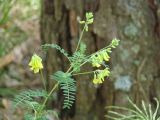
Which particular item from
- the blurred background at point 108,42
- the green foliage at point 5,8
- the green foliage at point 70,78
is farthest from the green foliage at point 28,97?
the green foliage at point 5,8

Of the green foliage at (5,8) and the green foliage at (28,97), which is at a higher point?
the green foliage at (5,8)

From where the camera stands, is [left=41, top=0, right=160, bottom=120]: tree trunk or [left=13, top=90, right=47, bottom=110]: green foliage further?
[left=41, top=0, right=160, bottom=120]: tree trunk

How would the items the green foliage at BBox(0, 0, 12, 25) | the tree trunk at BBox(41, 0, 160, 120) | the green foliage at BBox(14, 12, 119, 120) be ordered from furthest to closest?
the green foliage at BBox(0, 0, 12, 25), the tree trunk at BBox(41, 0, 160, 120), the green foliage at BBox(14, 12, 119, 120)

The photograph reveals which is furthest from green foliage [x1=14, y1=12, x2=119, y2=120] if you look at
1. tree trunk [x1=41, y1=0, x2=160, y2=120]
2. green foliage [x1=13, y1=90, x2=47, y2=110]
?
tree trunk [x1=41, y1=0, x2=160, y2=120]

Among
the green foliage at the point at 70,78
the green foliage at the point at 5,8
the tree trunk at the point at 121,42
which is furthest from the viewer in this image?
the green foliage at the point at 5,8

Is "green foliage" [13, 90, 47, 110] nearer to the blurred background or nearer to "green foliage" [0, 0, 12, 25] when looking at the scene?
the blurred background

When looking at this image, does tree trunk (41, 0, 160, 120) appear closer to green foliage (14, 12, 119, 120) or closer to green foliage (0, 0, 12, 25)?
green foliage (0, 0, 12, 25)

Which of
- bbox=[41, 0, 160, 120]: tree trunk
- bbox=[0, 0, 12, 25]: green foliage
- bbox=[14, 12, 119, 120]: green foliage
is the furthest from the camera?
bbox=[0, 0, 12, 25]: green foliage

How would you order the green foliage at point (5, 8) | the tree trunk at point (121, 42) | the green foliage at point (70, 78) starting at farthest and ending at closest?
the green foliage at point (5, 8)
the tree trunk at point (121, 42)
the green foliage at point (70, 78)

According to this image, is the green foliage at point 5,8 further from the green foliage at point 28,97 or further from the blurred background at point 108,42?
the green foliage at point 28,97

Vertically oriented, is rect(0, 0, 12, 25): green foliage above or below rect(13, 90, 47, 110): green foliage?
above

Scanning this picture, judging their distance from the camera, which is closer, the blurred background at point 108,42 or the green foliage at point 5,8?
the blurred background at point 108,42
